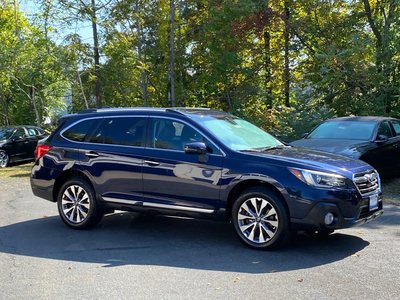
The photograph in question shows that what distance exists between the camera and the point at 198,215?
6520 millimetres

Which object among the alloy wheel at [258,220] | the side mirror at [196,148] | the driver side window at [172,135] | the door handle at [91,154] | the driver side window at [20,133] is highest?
the driver side window at [172,135]

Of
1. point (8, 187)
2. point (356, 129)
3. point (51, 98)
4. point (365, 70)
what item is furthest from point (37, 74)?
point (356, 129)

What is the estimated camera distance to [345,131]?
11.9 m

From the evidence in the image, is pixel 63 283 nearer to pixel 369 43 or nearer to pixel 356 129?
pixel 356 129

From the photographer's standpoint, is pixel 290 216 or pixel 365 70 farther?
pixel 365 70

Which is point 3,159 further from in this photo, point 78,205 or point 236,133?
point 236,133

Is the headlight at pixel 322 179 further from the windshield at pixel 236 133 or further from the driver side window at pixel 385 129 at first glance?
the driver side window at pixel 385 129

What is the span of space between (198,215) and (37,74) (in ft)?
67.2

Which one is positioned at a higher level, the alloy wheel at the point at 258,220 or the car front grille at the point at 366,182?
the car front grille at the point at 366,182

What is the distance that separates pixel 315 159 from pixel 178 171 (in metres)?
1.74

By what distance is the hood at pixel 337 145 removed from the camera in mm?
10578

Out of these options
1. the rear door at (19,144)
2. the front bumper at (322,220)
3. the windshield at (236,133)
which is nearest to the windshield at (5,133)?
the rear door at (19,144)

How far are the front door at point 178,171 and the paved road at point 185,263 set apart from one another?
56 cm

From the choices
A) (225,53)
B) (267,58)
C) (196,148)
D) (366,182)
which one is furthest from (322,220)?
(267,58)
